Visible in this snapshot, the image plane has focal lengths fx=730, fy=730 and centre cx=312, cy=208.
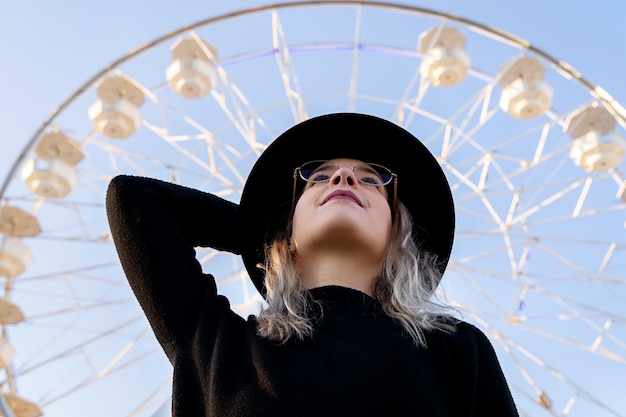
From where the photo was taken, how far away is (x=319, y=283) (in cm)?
207

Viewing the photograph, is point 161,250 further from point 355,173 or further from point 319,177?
point 355,173

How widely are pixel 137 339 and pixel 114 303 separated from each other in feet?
1.92

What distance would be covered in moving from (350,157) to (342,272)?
19.8 inches

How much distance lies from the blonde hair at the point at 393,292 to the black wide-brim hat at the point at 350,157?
2.7 inches

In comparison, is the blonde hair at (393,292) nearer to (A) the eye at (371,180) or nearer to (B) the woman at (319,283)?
(B) the woman at (319,283)

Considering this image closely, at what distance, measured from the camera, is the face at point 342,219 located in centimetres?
204

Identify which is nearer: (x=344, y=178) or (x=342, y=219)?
(x=342, y=219)

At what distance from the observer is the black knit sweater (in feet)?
5.05

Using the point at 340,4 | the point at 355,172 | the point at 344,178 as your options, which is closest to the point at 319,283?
the point at 344,178

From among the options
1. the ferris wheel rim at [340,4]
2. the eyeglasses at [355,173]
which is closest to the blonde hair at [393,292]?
the eyeglasses at [355,173]

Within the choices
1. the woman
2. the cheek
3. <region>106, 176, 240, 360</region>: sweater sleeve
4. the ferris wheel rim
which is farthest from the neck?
the ferris wheel rim

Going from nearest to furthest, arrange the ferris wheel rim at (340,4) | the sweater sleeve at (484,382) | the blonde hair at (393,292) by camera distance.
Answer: the sweater sleeve at (484,382) < the blonde hair at (393,292) < the ferris wheel rim at (340,4)

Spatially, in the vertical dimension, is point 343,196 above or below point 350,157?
below

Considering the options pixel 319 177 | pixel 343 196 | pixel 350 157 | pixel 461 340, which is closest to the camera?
pixel 461 340
